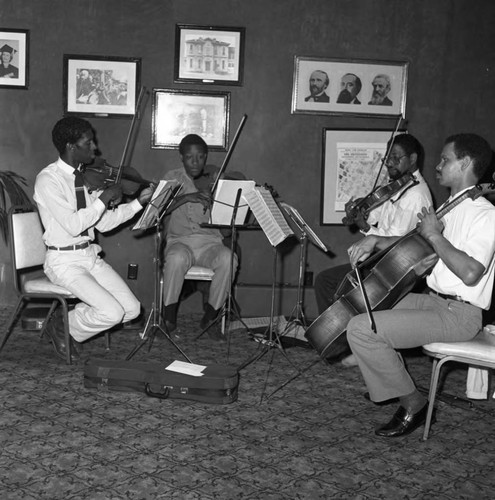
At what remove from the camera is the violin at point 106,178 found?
4898 millimetres

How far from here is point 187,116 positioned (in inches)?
241

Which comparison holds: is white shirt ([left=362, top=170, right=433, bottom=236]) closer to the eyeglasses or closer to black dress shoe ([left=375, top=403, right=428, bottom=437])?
the eyeglasses

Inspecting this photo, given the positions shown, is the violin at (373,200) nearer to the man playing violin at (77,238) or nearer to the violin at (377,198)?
the violin at (377,198)

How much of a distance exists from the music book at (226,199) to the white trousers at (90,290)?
0.78 m

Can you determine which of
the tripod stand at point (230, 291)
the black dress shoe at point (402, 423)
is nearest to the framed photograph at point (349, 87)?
the tripod stand at point (230, 291)

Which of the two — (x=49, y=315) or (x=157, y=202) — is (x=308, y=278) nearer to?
(x=157, y=202)

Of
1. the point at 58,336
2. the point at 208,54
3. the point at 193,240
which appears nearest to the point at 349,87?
the point at 208,54

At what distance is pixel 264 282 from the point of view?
6.38 m

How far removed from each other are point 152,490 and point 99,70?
3.92 meters

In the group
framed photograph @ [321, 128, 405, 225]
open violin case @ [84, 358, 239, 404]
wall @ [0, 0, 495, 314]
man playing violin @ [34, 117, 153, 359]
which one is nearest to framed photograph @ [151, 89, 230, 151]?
wall @ [0, 0, 495, 314]

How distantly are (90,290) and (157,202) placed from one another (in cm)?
68

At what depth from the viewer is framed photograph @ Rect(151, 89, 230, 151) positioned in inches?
239

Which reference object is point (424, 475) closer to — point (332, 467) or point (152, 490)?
point (332, 467)

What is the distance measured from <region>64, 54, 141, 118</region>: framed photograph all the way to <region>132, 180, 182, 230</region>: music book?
160 centimetres
